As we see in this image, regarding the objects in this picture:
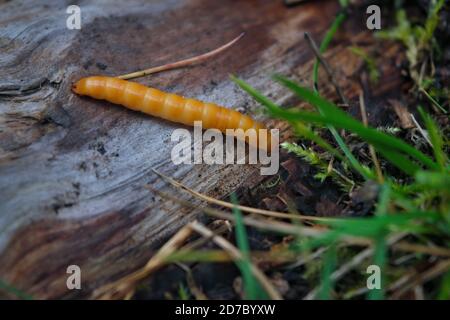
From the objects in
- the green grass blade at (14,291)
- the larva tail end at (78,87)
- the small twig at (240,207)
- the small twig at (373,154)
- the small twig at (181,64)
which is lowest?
the green grass blade at (14,291)

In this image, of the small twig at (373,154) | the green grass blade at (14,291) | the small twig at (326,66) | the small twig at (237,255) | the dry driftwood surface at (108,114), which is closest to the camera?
the green grass blade at (14,291)

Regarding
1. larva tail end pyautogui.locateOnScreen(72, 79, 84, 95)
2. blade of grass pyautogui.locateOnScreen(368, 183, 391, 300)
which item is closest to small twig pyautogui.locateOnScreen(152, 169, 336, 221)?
→ blade of grass pyautogui.locateOnScreen(368, 183, 391, 300)

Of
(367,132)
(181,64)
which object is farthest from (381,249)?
(181,64)

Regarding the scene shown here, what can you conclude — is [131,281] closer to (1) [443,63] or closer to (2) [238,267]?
(2) [238,267]

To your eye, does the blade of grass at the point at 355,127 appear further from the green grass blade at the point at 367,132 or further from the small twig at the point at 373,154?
the small twig at the point at 373,154

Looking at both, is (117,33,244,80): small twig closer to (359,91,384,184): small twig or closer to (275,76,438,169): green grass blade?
(359,91,384,184): small twig

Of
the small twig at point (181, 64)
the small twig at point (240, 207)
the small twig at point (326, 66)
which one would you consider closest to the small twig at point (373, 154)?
the small twig at point (326, 66)
